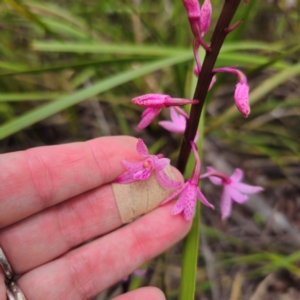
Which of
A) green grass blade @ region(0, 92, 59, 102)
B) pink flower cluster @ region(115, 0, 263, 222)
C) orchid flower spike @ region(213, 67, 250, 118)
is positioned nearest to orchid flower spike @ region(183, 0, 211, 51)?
pink flower cluster @ region(115, 0, 263, 222)

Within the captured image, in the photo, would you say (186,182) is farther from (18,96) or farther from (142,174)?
(18,96)

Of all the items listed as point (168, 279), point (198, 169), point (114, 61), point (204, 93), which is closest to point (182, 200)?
point (198, 169)

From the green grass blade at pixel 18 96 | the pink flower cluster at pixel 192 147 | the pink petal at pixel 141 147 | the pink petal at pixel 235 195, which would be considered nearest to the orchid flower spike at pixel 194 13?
the pink flower cluster at pixel 192 147

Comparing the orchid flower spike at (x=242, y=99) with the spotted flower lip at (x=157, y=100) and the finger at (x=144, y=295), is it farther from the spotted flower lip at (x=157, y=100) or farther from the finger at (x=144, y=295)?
the finger at (x=144, y=295)

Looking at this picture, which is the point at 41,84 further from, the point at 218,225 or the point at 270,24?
the point at 270,24

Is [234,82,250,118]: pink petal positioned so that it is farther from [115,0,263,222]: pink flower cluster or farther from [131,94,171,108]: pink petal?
[131,94,171,108]: pink petal

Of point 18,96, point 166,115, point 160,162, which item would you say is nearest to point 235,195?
point 160,162

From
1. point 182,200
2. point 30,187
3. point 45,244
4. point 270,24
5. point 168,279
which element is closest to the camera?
point 182,200
